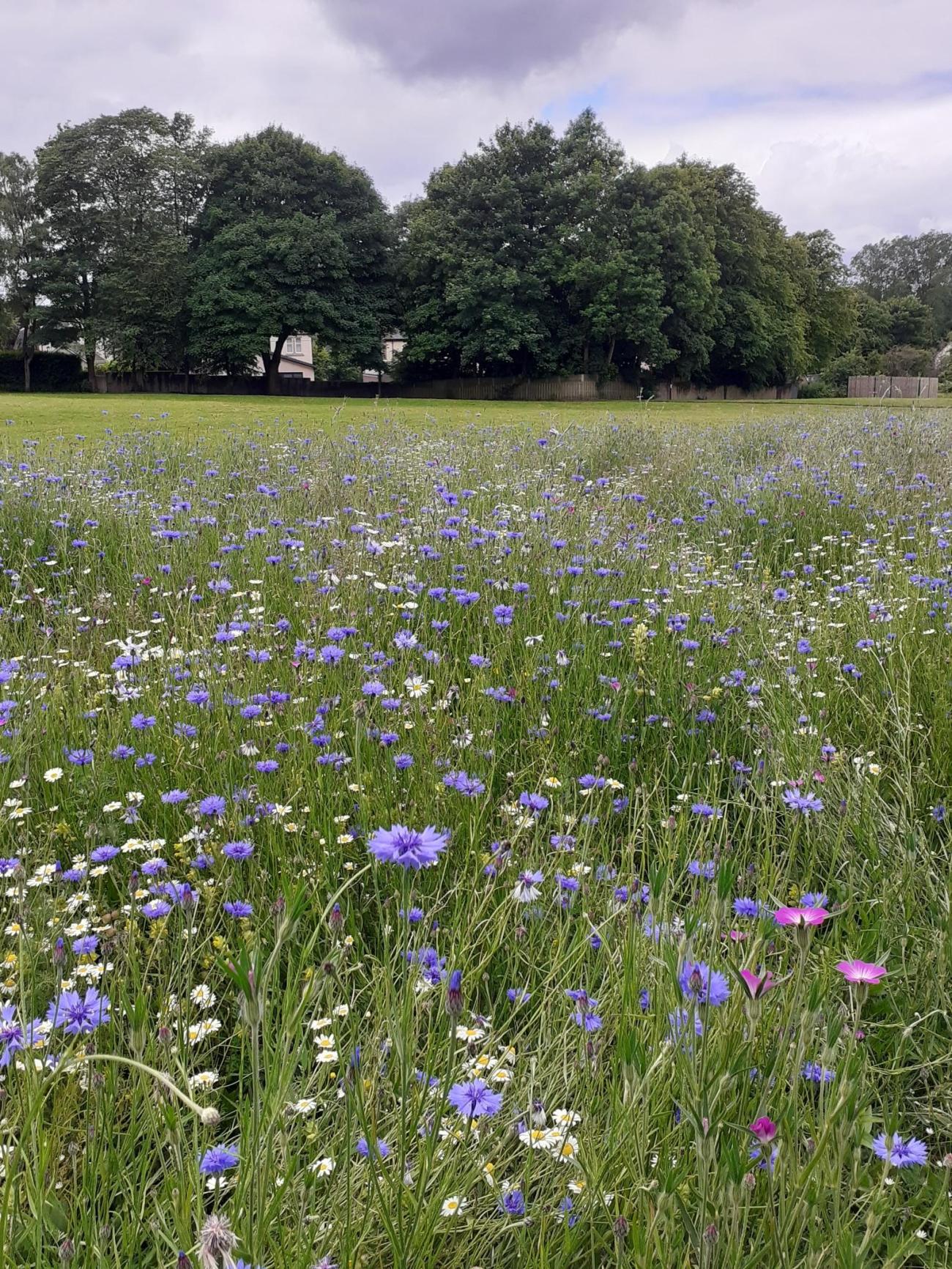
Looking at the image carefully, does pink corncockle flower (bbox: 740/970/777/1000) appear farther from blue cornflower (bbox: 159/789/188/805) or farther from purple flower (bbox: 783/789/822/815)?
blue cornflower (bbox: 159/789/188/805)

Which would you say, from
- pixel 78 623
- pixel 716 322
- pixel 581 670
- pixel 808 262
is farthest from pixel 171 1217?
pixel 808 262

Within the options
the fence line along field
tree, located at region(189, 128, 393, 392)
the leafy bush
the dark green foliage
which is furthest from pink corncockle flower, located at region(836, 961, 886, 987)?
the leafy bush

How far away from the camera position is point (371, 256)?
131ft

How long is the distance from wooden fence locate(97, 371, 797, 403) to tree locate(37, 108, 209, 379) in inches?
104

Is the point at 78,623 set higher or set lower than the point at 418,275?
lower

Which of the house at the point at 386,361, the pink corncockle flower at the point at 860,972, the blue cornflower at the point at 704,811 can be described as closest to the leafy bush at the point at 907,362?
the house at the point at 386,361

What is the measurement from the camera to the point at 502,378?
40062 millimetres

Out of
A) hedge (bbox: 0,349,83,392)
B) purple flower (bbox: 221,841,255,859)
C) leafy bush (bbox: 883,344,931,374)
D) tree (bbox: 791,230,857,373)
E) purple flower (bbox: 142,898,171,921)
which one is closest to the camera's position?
purple flower (bbox: 142,898,171,921)

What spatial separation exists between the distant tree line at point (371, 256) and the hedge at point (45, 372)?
54 cm

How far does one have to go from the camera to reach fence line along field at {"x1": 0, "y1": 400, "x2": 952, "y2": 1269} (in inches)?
43.1

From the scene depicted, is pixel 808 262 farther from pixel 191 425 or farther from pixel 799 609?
pixel 799 609

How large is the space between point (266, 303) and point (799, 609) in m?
37.3

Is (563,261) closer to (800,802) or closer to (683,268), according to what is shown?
(683,268)

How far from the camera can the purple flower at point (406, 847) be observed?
0.97 m
